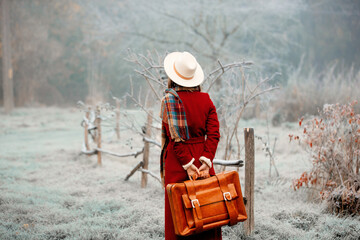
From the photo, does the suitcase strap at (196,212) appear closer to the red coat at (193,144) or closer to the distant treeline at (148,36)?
the red coat at (193,144)

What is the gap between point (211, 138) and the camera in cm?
205

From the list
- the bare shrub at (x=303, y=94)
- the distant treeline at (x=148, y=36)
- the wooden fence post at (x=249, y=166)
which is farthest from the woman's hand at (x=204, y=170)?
the distant treeline at (x=148, y=36)

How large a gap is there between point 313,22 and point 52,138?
49.7ft

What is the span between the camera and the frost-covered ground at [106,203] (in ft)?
9.67

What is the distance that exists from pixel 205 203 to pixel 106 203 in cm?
225

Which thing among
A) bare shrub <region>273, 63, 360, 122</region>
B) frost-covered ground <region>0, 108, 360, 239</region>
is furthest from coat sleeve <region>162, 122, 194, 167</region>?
bare shrub <region>273, 63, 360, 122</region>

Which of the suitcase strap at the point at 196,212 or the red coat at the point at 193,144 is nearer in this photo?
the suitcase strap at the point at 196,212

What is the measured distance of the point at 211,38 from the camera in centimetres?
1244

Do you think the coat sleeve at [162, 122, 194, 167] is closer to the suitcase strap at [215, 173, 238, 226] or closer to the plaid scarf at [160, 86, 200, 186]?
the plaid scarf at [160, 86, 200, 186]

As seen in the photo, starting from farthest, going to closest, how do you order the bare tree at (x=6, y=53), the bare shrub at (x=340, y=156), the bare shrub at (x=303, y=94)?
the bare tree at (x=6, y=53), the bare shrub at (x=303, y=94), the bare shrub at (x=340, y=156)

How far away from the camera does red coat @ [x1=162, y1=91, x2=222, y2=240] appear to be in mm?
2006

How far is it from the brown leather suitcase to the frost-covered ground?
1.06 meters

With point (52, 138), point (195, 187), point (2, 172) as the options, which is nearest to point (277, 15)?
point (52, 138)

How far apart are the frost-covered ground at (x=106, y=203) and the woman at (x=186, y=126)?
3.59 feet
